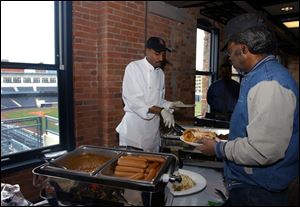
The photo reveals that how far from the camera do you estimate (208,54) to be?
338cm

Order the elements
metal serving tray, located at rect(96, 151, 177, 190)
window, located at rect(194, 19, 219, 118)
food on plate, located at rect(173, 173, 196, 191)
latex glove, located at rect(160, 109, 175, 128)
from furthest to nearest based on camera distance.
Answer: window, located at rect(194, 19, 219, 118)
latex glove, located at rect(160, 109, 175, 128)
food on plate, located at rect(173, 173, 196, 191)
metal serving tray, located at rect(96, 151, 177, 190)

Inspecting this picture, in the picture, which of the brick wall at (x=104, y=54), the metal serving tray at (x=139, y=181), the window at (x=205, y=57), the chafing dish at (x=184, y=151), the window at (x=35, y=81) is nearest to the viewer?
the metal serving tray at (x=139, y=181)

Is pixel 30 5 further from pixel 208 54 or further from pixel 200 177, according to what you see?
pixel 208 54

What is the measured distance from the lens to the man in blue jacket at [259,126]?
2.50ft

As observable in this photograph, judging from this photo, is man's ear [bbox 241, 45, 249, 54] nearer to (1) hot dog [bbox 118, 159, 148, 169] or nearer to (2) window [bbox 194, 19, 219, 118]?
(1) hot dog [bbox 118, 159, 148, 169]

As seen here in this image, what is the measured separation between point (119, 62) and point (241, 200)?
1.37m

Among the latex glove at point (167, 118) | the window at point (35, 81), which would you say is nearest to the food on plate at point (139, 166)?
the latex glove at point (167, 118)

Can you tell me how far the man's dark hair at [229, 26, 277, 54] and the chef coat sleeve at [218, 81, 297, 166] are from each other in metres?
0.15

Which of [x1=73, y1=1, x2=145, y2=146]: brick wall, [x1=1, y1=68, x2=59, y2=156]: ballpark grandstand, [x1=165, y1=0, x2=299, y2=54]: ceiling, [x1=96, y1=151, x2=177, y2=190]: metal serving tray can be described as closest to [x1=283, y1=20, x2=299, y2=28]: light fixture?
[x1=165, y1=0, x2=299, y2=54]: ceiling

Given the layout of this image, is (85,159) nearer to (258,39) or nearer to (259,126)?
(259,126)

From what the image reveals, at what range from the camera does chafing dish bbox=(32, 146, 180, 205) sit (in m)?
0.67

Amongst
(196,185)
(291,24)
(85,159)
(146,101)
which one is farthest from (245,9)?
(85,159)

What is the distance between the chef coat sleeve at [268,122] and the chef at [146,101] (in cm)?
73

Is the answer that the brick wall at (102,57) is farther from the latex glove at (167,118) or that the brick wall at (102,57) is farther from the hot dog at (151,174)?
the hot dog at (151,174)
